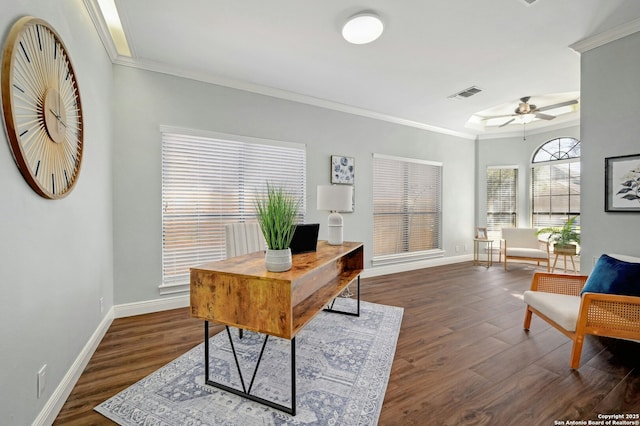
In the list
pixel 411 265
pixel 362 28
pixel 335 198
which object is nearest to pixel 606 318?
pixel 335 198

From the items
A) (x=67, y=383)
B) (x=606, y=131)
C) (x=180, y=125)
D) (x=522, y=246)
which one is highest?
(x=180, y=125)

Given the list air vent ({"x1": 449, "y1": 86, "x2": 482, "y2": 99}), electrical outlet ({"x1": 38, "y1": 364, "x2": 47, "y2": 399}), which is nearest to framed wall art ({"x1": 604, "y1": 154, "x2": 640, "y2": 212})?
air vent ({"x1": 449, "y1": 86, "x2": 482, "y2": 99})

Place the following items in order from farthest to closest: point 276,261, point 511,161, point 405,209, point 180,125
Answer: point 511,161 → point 405,209 → point 180,125 → point 276,261

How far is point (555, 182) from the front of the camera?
18.3ft

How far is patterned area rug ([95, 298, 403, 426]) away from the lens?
154cm

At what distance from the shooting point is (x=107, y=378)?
1889mm

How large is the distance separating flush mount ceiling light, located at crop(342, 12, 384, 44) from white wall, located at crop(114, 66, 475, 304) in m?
1.50

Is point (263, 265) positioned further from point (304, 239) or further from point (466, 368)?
point (466, 368)

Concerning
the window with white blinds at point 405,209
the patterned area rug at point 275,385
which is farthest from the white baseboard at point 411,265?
the patterned area rug at point 275,385

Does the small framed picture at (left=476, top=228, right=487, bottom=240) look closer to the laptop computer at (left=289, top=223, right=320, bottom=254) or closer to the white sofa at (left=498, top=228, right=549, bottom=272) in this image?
the white sofa at (left=498, top=228, right=549, bottom=272)

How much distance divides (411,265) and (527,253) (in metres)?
2.19

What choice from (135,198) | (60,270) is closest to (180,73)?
(135,198)

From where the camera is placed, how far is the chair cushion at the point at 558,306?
2096mm

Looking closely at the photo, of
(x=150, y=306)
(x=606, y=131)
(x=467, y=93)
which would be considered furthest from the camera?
(x=467, y=93)
